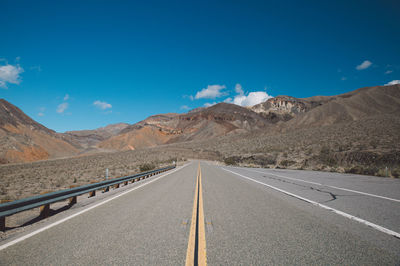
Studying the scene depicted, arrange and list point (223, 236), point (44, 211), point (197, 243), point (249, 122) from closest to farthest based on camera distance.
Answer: point (197, 243) < point (223, 236) < point (44, 211) < point (249, 122)

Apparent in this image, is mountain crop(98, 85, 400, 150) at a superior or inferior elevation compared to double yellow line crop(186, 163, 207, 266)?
superior

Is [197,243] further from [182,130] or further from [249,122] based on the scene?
[249,122]

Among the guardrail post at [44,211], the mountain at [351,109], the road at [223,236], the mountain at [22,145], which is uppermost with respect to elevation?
the mountain at [351,109]

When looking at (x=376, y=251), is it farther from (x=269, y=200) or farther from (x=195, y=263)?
(x=269, y=200)

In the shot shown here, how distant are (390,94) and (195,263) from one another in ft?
430

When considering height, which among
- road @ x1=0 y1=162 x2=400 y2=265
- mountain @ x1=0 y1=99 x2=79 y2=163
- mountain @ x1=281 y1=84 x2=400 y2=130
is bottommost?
road @ x1=0 y1=162 x2=400 y2=265

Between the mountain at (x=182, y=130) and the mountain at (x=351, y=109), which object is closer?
the mountain at (x=351, y=109)

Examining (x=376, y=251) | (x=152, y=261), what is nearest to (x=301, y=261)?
(x=376, y=251)

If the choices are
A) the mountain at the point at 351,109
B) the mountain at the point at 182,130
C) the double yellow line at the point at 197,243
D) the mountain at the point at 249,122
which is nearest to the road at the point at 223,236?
the double yellow line at the point at 197,243

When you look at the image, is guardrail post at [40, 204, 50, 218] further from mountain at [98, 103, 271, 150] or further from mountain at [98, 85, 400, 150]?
mountain at [98, 103, 271, 150]

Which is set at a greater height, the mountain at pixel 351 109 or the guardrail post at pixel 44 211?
the mountain at pixel 351 109

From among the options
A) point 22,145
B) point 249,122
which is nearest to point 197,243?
point 22,145

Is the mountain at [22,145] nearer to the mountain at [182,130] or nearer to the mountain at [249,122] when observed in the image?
the mountain at [182,130]

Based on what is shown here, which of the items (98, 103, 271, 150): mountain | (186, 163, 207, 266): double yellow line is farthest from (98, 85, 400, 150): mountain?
(186, 163, 207, 266): double yellow line
